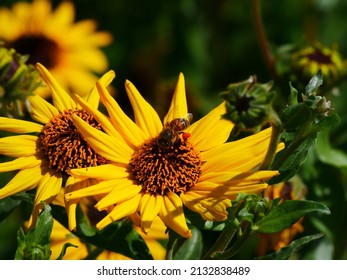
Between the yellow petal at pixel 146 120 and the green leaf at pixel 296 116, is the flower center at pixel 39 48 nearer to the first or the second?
the yellow petal at pixel 146 120

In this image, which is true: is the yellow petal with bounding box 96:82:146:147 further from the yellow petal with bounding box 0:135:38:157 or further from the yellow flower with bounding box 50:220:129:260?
the yellow flower with bounding box 50:220:129:260

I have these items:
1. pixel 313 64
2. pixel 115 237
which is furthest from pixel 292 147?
pixel 313 64

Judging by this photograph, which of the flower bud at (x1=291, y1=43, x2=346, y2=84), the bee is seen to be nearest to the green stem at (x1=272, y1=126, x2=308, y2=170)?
the bee

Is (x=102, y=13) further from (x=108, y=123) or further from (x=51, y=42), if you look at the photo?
(x=108, y=123)

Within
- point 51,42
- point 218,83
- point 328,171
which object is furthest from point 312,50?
point 51,42

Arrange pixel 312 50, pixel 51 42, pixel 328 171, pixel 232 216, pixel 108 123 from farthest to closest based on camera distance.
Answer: pixel 51 42
pixel 312 50
pixel 328 171
pixel 108 123
pixel 232 216
